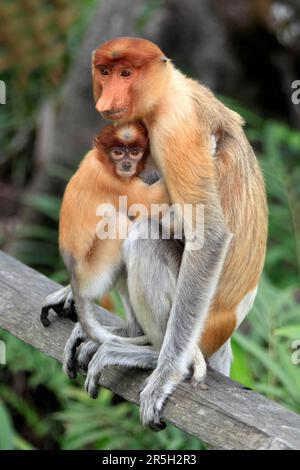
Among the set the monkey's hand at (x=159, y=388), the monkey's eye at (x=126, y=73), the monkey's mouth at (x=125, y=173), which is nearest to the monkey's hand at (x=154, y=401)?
the monkey's hand at (x=159, y=388)

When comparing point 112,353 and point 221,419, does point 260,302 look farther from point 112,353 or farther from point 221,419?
point 221,419

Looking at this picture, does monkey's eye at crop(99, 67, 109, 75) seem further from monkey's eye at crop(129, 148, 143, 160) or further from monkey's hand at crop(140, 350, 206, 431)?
monkey's hand at crop(140, 350, 206, 431)

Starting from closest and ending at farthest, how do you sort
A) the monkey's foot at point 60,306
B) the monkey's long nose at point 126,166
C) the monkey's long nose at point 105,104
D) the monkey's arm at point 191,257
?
the monkey's long nose at point 105,104 < the monkey's arm at point 191,257 < the monkey's long nose at point 126,166 < the monkey's foot at point 60,306

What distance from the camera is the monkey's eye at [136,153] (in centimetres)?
320

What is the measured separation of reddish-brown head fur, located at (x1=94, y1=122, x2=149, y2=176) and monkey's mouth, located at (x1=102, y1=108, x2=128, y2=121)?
126 millimetres

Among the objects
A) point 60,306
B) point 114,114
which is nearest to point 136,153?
point 114,114

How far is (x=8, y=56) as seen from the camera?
8617 mm

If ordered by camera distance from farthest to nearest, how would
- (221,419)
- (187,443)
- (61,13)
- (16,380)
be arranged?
(61,13) < (16,380) < (187,443) < (221,419)

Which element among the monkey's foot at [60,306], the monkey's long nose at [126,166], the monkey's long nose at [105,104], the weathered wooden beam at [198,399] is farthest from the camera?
the monkey's foot at [60,306]

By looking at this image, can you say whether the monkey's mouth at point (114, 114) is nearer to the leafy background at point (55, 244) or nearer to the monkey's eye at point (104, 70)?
the monkey's eye at point (104, 70)

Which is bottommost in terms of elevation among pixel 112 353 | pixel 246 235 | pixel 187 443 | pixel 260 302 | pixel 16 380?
pixel 16 380

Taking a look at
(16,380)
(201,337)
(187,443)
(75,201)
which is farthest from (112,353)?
(16,380)

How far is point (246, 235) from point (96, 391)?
2.64 feet
